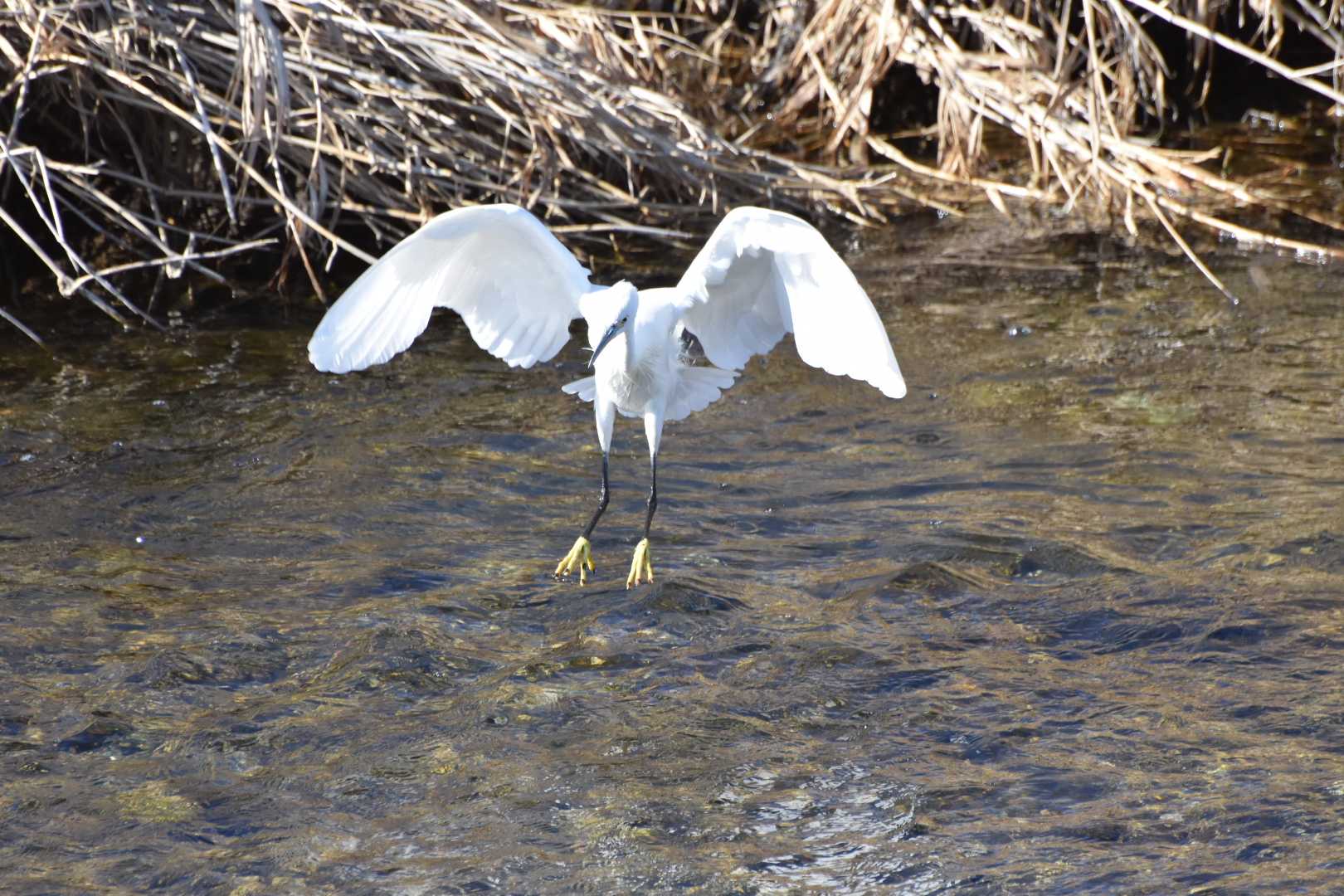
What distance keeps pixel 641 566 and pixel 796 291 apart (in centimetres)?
94

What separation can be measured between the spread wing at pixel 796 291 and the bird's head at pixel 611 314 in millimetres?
185

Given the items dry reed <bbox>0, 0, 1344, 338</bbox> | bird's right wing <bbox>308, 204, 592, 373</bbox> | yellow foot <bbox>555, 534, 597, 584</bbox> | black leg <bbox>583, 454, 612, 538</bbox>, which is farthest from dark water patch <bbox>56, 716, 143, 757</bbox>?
dry reed <bbox>0, 0, 1344, 338</bbox>

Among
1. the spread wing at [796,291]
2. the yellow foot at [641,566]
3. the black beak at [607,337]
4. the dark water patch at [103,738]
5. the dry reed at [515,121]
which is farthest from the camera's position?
the dry reed at [515,121]

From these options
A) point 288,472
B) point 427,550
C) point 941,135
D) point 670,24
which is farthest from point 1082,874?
point 670,24

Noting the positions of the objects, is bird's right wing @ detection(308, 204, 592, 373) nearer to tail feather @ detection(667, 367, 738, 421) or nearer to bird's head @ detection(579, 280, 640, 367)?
bird's head @ detection(579, 280, 640, 367)

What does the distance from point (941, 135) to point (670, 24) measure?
1951 millimetres

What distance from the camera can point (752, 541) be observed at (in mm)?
4746

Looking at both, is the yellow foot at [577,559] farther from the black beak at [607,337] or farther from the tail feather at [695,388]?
the black beak at [607,337]

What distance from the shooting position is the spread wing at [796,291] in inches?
147

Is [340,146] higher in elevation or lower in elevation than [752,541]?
higher

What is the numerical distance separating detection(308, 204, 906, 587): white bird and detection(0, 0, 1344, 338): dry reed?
1241mm

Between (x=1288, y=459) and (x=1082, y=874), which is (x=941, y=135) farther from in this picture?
(x=1082, y=874)

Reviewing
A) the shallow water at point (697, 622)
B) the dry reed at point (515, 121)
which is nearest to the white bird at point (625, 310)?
the shallow water at point (697, 622)

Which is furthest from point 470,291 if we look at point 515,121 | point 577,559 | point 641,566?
point 515,121
